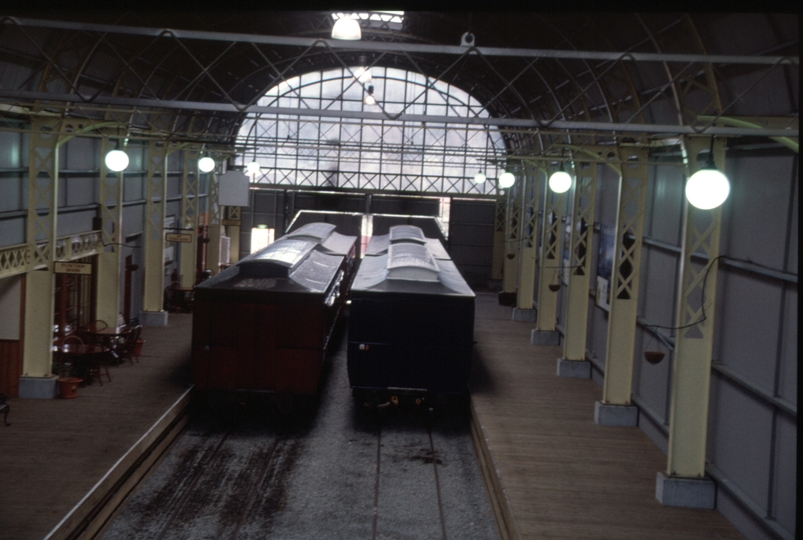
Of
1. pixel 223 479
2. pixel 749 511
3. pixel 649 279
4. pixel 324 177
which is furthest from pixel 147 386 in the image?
pixel 324 177

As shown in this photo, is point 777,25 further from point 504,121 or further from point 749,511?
point 749,511

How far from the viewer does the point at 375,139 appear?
105 ft

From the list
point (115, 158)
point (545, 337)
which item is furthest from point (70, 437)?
point (545, 337)

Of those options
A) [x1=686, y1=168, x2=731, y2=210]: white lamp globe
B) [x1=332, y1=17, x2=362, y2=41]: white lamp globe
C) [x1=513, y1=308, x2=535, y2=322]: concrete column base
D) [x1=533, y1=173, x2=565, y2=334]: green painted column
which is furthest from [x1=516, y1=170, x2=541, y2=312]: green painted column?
[x1=686, y1=168, x2=731, y2=210]: white lamp globe

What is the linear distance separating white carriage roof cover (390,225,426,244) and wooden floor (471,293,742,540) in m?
5.73

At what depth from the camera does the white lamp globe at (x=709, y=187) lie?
736 cm

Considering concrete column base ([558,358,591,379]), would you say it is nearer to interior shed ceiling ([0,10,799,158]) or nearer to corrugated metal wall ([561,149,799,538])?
interior shed ceiling ([0,10,799,158])

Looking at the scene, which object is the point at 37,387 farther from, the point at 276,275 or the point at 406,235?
the point at 406,235

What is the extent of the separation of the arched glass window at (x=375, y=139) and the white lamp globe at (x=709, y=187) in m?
23.7

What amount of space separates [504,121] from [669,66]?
2.49 m

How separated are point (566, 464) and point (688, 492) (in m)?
1.94

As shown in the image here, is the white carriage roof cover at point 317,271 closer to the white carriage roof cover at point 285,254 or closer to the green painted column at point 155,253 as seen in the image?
the white carriage roof cover at point 285,254

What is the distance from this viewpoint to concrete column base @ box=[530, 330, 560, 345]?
20578mm

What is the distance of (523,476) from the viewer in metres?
10.8
